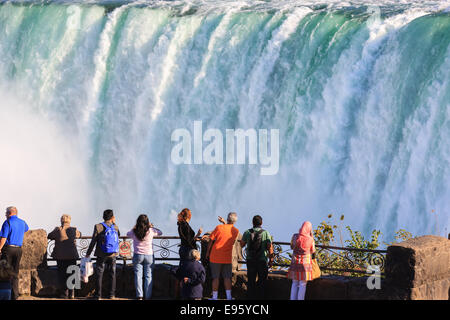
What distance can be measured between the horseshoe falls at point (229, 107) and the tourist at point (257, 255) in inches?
270

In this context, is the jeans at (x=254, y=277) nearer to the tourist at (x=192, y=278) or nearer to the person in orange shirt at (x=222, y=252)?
the person in orange shirt at (x=222, y=252)

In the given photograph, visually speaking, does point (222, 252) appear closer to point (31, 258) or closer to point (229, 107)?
point (31, 258)

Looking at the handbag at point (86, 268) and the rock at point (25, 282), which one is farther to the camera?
the rock at point (25, 282)

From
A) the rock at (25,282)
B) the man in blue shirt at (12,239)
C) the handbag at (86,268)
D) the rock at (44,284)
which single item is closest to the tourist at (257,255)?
the handbag at (86,268)

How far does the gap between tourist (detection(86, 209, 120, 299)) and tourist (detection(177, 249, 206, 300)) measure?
4.10 feet

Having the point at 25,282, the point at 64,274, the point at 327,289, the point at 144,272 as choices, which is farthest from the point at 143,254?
the point at 327,289

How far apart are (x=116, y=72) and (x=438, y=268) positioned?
1487 cm

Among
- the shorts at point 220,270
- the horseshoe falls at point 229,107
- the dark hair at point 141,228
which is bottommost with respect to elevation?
the shorts at point 220,270

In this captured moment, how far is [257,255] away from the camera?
1369cm

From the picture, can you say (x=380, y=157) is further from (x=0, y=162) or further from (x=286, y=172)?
(x=0, y=162)

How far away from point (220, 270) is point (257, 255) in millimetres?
600

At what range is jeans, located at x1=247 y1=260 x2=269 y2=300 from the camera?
45.0 feet

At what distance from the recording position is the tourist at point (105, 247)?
14.1 metres

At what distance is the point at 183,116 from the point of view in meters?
25.4
